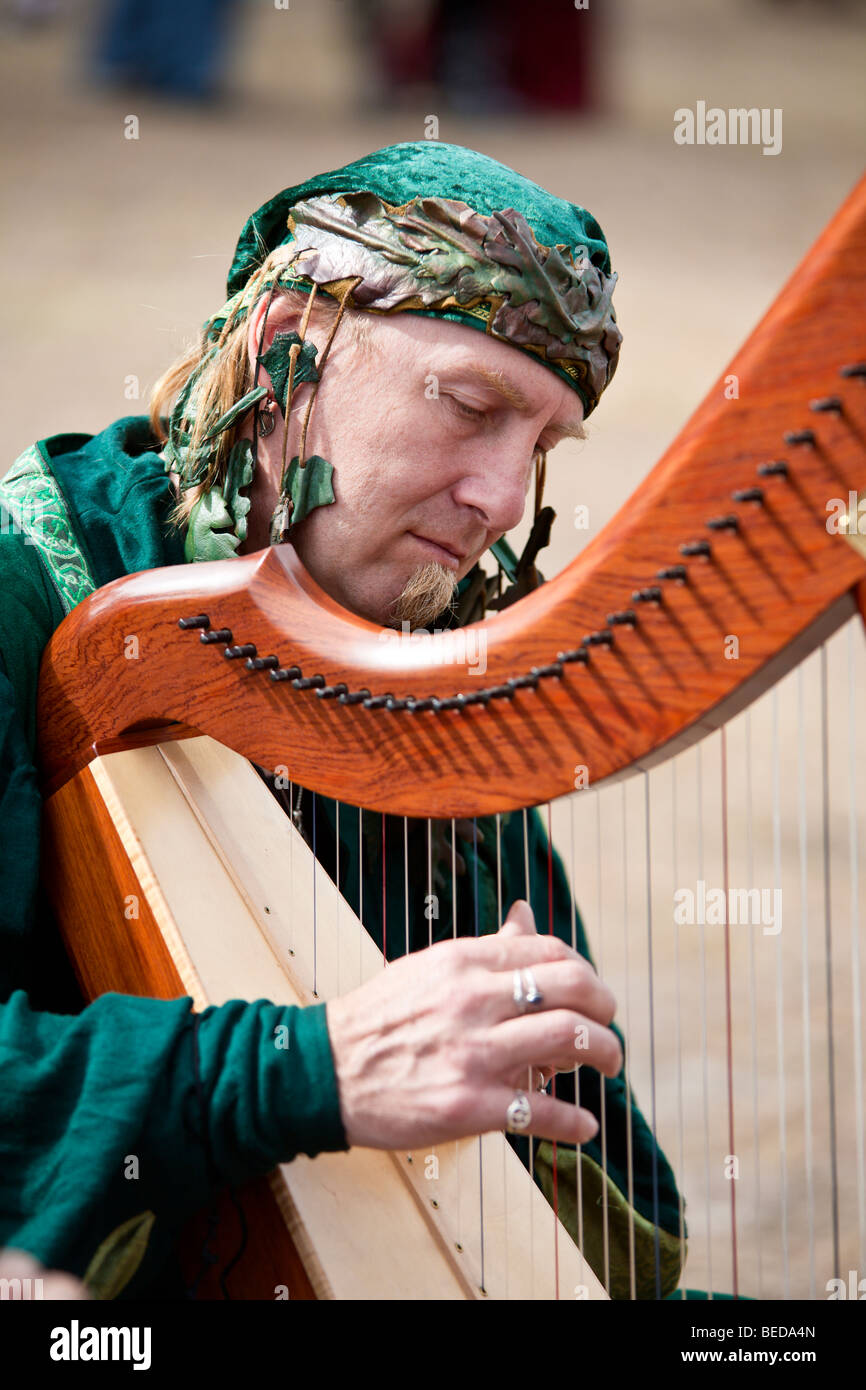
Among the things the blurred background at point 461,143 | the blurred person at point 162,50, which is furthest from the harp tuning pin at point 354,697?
the blurred person at point 162,50

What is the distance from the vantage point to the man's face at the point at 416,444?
4.73ft

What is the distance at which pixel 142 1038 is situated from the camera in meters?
1.04

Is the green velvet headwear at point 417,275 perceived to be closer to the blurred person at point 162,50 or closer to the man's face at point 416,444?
the man's face at point 416,444

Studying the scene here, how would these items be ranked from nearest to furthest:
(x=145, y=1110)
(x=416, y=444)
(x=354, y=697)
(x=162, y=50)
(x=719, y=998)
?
(x=145, y=1110) → (x=354, y=697) → (x=416, y=444) → (x=719, y=998) → (x=162, y=50)

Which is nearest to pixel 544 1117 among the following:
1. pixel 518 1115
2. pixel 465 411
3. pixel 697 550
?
pixel 518 1115

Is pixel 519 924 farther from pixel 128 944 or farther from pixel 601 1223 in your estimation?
pixel 601 1223

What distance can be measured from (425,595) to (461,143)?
7.95 meters

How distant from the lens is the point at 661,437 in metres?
6.57

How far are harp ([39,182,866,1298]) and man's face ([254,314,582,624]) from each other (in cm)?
19

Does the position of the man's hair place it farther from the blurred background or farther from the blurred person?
the blurred person

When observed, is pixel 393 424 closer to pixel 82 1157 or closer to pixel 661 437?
pixel 82 1157

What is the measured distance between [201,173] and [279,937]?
8.10 meters

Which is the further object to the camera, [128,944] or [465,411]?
[465,411]
